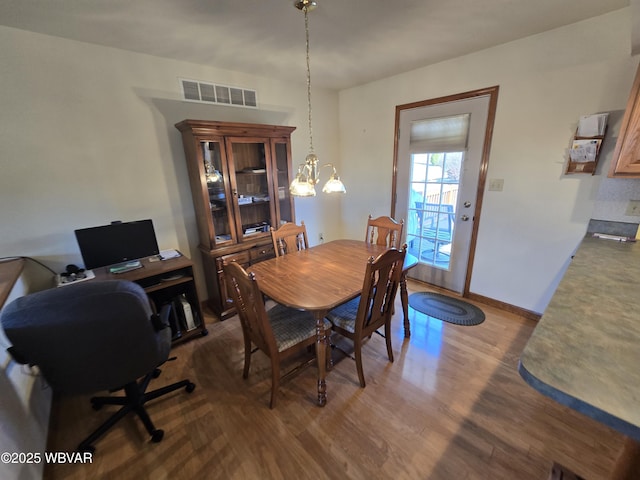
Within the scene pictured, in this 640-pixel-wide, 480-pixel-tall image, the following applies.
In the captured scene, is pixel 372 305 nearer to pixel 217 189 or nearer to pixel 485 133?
pixel 217 189

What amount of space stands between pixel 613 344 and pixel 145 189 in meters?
3.01

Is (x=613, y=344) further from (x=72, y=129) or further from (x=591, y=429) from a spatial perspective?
(x=72, y=129)

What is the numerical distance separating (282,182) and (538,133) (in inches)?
93.1

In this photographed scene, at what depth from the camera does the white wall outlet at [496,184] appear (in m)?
2.44

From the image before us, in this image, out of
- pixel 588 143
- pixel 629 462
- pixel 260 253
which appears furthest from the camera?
pixel 260 253

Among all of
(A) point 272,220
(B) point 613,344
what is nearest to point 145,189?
(A) point 272,220

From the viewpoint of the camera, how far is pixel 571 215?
6.97 feet

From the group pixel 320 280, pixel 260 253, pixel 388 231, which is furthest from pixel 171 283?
pixel 388 231

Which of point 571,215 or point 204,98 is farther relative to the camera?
point 204,98

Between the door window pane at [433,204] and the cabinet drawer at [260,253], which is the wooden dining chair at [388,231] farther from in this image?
the cabinet drawer at [260,253]

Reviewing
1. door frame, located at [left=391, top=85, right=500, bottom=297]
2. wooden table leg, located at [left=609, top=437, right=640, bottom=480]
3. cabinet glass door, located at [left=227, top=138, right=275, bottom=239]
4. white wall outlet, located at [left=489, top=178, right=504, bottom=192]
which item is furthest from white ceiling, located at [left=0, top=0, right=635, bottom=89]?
wooden table leg, located at [left=609, top=437, right=640, bottom=480]

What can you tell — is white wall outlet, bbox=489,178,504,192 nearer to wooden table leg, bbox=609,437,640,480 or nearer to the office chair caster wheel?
wooden table leg, bbox=609,437,640,480

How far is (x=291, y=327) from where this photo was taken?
1.72m

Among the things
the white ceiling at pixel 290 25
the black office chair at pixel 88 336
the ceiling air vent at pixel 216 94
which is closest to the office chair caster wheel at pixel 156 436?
the black office chair at pixel 88 336
